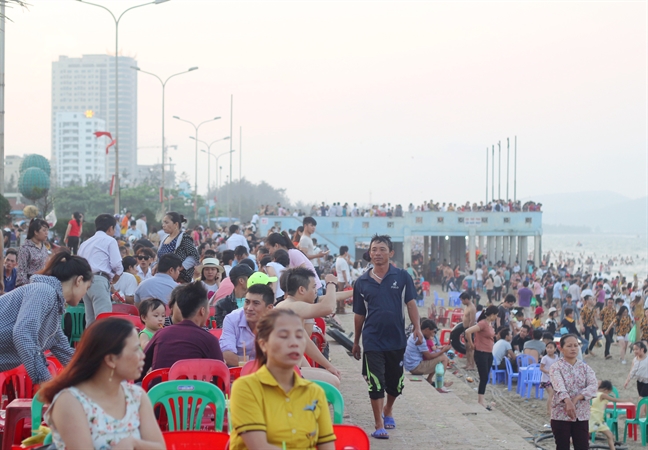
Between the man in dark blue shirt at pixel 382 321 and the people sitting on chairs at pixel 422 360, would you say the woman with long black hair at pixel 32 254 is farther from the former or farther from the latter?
the people sitting on chairs at pixel 422 360

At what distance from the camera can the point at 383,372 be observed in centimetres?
712

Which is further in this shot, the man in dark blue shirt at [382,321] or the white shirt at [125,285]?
the white shirt at [125,285]

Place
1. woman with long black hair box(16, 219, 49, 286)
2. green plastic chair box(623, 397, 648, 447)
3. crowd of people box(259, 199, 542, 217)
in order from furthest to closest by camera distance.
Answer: crowd of people box(259, 199, 542, 217) → green plastic chair box(623, 397, 648, 447) → woman with long black hair box(16, 219, 49, 286)

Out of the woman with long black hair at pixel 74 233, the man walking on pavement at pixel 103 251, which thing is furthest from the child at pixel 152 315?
the woman with long black hair at pixel 74 233

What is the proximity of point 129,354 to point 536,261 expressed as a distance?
5259 cm

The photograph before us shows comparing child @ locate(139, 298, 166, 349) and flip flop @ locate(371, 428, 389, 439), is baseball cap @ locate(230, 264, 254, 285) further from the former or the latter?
flip flop @ locate(371, 428, 389, 439)

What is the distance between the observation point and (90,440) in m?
3.33

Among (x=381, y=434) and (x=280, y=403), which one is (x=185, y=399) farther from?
(x=381, y=434)

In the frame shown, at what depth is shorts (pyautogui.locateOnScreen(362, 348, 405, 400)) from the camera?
7.05 metres

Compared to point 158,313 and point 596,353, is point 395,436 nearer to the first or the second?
point 158,313

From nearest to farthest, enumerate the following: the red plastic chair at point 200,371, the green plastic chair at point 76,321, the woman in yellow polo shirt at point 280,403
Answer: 1. the woman in yellow polo shirt at point 280,403
2. the red plastic chair at point 200,371
3. the green plastic chair at point 76,321

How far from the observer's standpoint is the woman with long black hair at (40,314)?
460cm

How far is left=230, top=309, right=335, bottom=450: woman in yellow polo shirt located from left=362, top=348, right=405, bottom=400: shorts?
3.37m

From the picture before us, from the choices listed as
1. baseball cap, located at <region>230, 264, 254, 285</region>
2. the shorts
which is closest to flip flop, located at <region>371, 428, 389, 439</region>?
the shorts
